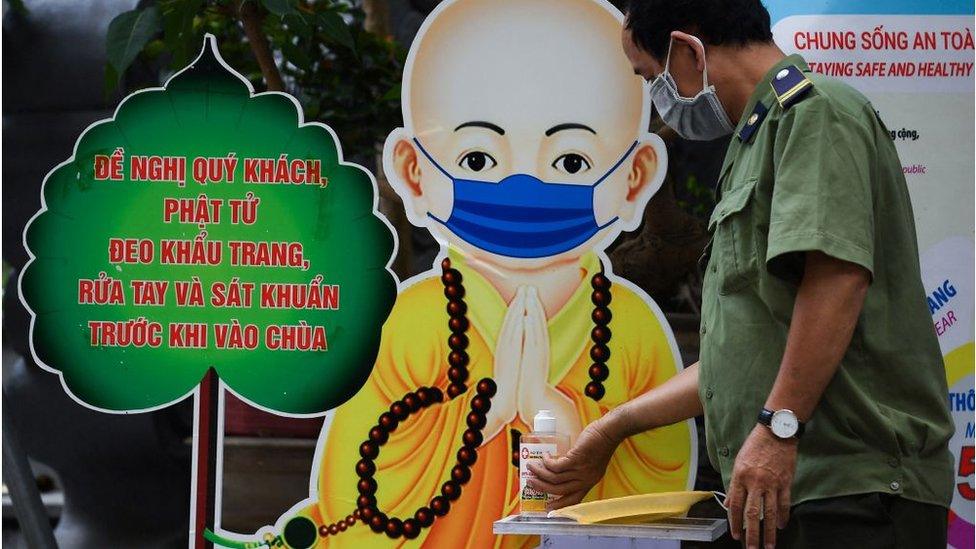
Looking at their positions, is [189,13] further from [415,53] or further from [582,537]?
[582,537]

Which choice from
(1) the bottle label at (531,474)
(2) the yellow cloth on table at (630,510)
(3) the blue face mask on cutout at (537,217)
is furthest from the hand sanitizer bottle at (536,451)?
(3) the blue face mask on cutout at (537,217)

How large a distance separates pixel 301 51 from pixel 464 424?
1.01m

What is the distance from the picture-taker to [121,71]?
329cm

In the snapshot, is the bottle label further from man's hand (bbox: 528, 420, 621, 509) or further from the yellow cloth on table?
the yellow cloth on table

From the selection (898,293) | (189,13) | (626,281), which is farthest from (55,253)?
(898,293)

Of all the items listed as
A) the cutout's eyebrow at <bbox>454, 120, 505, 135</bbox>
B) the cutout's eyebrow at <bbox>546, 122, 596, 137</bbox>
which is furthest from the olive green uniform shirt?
the cutout's eyebrow at <bbox>454, 120, 505, 135</bbox>

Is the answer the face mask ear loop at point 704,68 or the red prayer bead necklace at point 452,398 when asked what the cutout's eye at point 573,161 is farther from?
the face mask ear loop at point 704,68

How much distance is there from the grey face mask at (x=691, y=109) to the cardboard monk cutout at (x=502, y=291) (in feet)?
1.57

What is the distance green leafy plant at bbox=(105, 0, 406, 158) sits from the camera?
3240 millimetres

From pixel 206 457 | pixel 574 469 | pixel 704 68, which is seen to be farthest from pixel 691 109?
pixel 206 457

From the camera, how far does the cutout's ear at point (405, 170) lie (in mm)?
3227

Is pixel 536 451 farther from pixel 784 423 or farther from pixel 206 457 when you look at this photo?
pixel 784 423

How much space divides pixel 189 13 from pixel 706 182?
135cm

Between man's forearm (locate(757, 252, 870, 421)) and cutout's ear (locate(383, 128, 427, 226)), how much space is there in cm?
122
